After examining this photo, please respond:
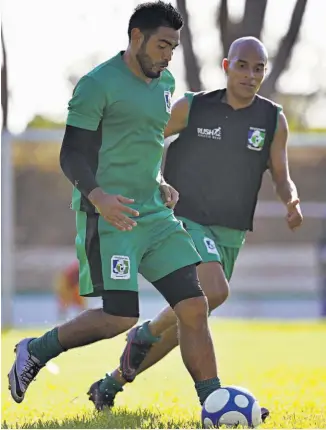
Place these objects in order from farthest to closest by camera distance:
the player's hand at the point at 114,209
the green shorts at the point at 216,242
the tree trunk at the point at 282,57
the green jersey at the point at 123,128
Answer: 1. the tree trunk at the point at 282,57
2. the green shorts at the point at 216,242
3. the green jersey at the point at 123,128
4. the player's hand at the point at 114,209

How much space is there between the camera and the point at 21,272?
31.7m

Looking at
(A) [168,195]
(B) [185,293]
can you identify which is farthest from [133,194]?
(B) [185,293]

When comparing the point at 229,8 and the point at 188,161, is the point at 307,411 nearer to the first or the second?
the point at 188,161

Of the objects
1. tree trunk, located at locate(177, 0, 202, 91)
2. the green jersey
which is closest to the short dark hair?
the green jersey

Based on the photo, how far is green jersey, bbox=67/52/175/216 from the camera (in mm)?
5902

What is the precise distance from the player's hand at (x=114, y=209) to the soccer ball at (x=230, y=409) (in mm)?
923

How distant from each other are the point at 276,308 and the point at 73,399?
59.1 ft

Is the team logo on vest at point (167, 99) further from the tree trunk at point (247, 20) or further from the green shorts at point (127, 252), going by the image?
the tree trunk at point (247, 20)

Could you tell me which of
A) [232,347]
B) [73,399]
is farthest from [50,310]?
[73,399]

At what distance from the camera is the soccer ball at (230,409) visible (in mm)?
5703

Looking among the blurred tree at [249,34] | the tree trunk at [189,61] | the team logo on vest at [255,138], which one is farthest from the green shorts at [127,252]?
the tree trunk at [189,61]

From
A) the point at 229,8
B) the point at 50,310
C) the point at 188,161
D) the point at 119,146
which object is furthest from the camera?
the point at 50,310

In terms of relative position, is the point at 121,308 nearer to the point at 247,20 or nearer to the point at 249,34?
the point at 249,34

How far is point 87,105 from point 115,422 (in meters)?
1.61
